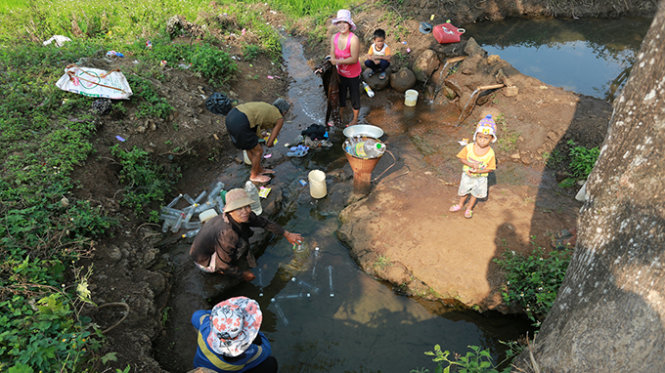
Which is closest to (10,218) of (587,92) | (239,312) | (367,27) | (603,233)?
(239,312)

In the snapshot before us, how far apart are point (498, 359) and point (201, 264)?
3591 millimetres

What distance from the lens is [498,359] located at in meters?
3.96

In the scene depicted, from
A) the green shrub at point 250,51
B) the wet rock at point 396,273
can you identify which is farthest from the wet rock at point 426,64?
the wet rock at point 396,273

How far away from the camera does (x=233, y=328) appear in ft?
9.07

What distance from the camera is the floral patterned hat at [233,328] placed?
2.78m

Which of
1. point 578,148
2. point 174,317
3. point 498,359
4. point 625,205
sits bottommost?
point 174,317

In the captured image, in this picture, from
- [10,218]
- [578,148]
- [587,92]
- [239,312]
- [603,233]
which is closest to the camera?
[603,233]

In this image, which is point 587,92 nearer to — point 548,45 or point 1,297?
point 548,45

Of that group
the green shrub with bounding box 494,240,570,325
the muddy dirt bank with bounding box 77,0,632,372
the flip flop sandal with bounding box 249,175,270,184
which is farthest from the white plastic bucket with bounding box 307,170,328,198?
the green shrub with bounding box 494,240,570,325

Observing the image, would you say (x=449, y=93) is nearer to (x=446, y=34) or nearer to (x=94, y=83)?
(x=446, y=34)

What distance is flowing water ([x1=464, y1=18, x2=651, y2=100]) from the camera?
28.3 ft

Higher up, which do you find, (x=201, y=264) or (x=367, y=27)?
(x=367, y=27)

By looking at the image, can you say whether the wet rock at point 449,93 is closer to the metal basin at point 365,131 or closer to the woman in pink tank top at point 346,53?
the woman in pink tank top at point 346,53

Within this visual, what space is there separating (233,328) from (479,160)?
3.54 m
